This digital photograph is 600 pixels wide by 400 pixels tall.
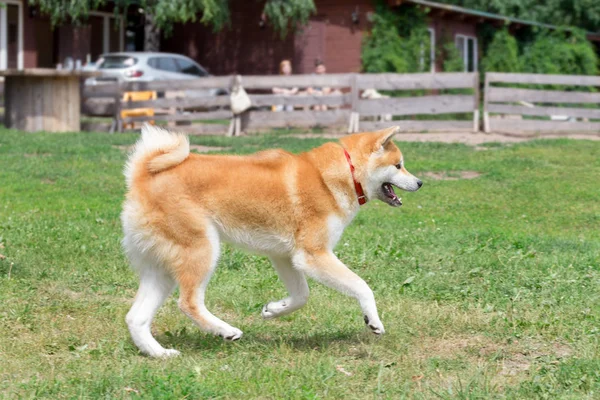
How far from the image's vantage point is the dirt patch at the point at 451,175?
1357 centimetres

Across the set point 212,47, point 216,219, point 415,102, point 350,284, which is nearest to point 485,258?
point 350,284

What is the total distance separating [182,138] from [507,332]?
2435mm

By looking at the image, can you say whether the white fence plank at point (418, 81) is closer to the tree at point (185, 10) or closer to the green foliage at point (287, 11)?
the tree at point (185, 10)

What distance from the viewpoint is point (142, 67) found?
28.2 meters

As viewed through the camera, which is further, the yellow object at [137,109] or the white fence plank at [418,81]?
the yellow object at [137,109]

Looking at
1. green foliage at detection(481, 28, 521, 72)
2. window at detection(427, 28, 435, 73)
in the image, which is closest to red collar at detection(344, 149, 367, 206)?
window at detection(427, 28, 435, 73)

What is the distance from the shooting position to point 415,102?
66.2 feet

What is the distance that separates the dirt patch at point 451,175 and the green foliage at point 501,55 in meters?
23.9

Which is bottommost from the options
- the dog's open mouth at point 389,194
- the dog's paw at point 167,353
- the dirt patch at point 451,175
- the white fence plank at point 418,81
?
the dog's paw at point 167,353

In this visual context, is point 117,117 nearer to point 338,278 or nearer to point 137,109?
point 137,109

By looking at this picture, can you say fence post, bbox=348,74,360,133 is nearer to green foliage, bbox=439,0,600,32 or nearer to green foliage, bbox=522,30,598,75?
green foliage, bbox=522,30,598,75

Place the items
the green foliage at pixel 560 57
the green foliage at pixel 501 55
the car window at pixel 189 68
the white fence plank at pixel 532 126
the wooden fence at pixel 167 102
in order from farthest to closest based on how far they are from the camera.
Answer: the green foliage at pixel 560 57 → the green foliage at pixel 501 55 → the car window at pixel 189 68 → the wooden fence at pixel 167 102 → the white fence plank at pixel 532 126

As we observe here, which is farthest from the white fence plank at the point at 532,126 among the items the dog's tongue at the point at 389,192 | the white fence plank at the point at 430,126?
the dog's tongue at the point at 389,192

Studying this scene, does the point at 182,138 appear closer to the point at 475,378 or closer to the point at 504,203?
the point at 475,378
